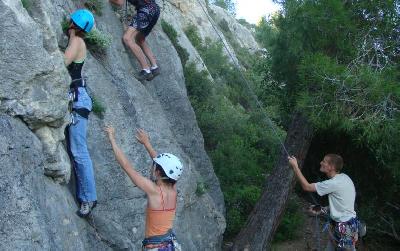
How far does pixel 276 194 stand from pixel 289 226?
98.6 inches

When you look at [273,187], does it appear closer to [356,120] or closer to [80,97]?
[356,120]

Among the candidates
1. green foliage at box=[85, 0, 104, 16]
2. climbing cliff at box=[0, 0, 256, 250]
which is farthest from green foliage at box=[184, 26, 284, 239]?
green foliage at box=[85, 0, 104, 16]

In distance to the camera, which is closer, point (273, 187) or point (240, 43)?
point (273, 187)

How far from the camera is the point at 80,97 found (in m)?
5.99

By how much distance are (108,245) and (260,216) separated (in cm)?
417

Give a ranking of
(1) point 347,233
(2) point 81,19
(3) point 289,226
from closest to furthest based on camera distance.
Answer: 1. (2) point 81,19
2. (1) point 347,233
3. (3) point 289,226

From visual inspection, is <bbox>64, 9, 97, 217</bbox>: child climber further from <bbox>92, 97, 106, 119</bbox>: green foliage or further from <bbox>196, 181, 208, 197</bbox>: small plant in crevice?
<bbox>196, 181, 208, 197</bbox>: small plant in crevice

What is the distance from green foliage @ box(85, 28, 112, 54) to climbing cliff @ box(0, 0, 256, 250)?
152mm

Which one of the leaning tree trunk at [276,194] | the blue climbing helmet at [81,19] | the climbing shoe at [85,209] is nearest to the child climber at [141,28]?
the blue climbing helmet at [81,19]

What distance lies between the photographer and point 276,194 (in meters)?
9.78

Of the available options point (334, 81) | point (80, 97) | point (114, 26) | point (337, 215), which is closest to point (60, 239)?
point (80, 97)

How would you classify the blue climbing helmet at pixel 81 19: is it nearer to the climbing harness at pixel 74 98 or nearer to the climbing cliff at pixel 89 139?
the climbing cliff at pixel 89 139

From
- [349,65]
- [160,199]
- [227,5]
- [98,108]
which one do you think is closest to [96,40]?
[98,108]

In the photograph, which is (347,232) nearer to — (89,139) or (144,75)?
(89,139)
